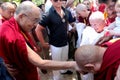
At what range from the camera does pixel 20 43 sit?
2.71m

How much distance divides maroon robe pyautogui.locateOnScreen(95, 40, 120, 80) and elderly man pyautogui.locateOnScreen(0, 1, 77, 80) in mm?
598

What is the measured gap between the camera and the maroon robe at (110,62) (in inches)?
80.2

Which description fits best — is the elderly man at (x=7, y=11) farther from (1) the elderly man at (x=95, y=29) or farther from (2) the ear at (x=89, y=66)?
(2) the ear at (x=89, y=66)

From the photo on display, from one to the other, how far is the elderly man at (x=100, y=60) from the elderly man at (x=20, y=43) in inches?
19.6

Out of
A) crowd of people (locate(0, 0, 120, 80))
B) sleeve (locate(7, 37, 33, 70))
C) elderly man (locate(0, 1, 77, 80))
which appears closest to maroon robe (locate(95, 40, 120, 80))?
crowd of people (locate(0, 0, 120, 80))

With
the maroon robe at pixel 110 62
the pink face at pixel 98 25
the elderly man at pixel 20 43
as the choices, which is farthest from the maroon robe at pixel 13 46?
the pink face at pixel 98 25

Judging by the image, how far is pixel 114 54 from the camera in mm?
2051

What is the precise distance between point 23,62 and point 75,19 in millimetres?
2739

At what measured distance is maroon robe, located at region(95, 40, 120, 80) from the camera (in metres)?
2.04

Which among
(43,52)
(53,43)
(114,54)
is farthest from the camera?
(43,52)

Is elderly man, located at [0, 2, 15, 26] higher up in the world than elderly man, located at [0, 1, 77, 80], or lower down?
lower down

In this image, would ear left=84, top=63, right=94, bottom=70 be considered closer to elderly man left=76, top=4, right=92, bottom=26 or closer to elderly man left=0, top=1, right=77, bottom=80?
elderly man left=0, top=1, right=77, bottom=80

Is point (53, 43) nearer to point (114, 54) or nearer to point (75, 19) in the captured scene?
point (75, 19)

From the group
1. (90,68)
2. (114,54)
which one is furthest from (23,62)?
(114,54)
